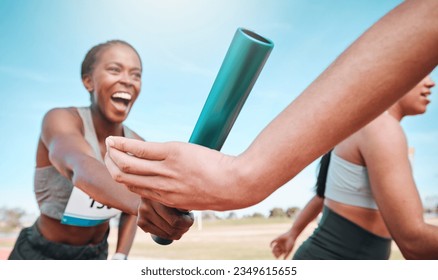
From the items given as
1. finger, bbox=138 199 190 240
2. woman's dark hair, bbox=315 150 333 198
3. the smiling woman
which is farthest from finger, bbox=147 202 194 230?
woman's dark hair, bbox=315 150 333 198

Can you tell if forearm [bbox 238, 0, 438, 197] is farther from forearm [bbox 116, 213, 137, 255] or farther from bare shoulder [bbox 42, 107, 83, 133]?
forearm [bbox 116, 213, 137, 255]

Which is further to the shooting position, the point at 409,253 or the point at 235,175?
the point at 409,253

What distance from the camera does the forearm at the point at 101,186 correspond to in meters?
0.81

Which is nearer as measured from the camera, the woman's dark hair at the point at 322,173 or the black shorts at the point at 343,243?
the black shorts at the point at 343,243

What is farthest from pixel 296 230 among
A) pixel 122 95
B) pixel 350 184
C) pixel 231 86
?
pixel 231 86

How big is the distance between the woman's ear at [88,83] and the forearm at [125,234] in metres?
0.41

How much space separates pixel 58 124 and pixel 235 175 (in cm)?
88

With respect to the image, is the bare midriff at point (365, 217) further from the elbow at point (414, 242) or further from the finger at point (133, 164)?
the finger at point (133, 164)

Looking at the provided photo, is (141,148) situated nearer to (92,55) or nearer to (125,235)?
(125,235)

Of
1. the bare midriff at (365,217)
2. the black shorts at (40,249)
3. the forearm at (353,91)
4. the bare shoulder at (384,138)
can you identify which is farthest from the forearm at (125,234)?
the forearm at (353,91)

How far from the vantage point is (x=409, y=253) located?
0.88 m
